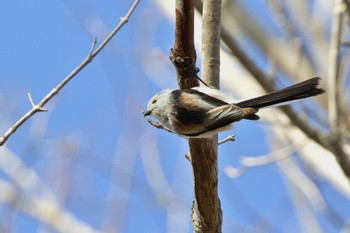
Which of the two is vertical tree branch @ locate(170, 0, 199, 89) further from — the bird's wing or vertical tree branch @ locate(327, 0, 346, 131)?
vertical tree branch @ locate(327, 0, 346, 131)

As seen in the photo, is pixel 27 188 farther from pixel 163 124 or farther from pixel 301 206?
pixel 163 124

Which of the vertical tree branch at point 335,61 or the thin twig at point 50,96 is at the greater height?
the vertical tree branch at point 335,61

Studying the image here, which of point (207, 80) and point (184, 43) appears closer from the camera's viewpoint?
point (184, 43)

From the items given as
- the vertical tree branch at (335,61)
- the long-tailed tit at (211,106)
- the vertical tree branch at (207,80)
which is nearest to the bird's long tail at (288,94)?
the long-tailed tit at (211,106)

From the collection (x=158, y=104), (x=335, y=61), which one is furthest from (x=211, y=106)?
(x=335, y=61)

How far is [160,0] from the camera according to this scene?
176 inches

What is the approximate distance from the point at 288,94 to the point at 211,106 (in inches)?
9.7

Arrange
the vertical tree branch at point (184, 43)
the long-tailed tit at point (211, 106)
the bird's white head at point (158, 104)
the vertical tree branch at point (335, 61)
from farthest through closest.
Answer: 1. the vertical tree branch at point (335, 61)
2. the bird's white head at point (158, 104)
3. the long-tailed tit at point (211, 106)
4. the vertical tree branch at point (184, 43)

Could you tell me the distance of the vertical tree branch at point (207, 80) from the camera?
1834mm

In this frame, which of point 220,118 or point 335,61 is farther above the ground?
point 335,61

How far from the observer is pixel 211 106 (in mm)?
1982

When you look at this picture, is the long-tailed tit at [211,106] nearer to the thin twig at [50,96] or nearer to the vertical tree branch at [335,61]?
the thin twig at [50,96]

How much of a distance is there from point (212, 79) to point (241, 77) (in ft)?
6.96

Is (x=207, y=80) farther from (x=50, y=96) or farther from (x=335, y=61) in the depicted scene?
(x=335, y=61)
